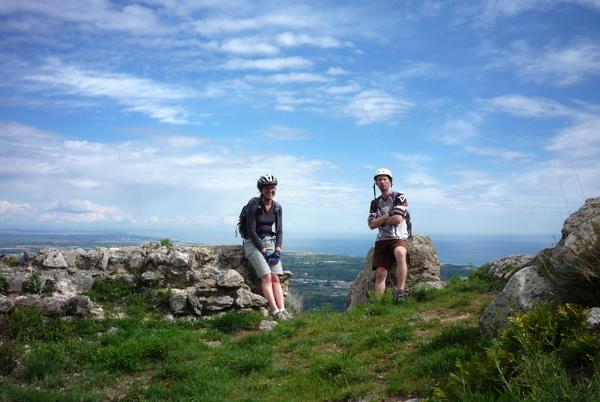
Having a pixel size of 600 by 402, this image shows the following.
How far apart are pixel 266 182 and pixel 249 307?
2.95m

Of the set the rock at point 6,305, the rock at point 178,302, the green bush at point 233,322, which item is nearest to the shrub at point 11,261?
the rock at point 6,305


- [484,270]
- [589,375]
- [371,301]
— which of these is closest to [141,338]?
[371,301]

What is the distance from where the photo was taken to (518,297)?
5.87 metres

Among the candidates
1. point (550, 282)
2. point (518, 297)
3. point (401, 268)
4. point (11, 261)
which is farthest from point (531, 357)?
point (11, 261)

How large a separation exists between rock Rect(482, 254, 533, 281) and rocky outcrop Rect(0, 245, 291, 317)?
18.5ft

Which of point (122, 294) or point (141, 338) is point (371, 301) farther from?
point (122, 294)

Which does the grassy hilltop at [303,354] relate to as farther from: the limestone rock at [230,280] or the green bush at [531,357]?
the limestone rock at [230,280]

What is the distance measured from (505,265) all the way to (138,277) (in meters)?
8.94

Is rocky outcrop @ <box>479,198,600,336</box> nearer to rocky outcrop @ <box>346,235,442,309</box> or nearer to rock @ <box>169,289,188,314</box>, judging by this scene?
rocky outcrop @ <box>346,235,442,309</box>

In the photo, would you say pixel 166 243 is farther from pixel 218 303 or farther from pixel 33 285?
pixel 33 285

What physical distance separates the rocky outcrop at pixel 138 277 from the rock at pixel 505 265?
18.5 feet

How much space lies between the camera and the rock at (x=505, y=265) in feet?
36.2

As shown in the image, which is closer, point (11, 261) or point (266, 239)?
point (11, 261)

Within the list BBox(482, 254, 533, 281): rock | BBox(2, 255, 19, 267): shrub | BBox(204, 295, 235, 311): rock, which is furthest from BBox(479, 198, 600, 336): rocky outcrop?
BBox(2, 255, 19, 267): shrub
